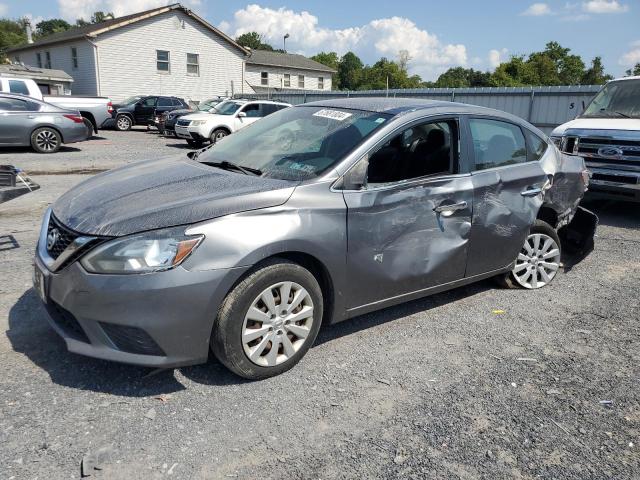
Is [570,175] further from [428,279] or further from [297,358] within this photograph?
[297,358]

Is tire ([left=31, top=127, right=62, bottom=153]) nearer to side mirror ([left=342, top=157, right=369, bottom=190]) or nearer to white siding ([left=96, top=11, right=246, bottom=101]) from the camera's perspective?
side mirror ([left=342, top=157, right=369, bottom=190])

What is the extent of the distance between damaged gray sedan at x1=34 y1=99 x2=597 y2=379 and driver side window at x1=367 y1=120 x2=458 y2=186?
1 cm

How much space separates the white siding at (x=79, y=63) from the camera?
27.3m

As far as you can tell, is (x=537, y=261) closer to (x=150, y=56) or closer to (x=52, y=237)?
(x=52, y=237)

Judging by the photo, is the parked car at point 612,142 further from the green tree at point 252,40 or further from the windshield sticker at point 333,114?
the green tree at point 252,40

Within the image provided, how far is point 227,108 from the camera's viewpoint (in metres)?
17.3

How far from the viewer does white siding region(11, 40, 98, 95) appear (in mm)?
27312

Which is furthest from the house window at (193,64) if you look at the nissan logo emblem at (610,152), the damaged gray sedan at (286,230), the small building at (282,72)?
the damaged gray sedan at (286,230)

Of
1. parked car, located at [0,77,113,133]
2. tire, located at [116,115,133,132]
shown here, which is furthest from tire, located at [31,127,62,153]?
tire, located at [116,115,133,132]

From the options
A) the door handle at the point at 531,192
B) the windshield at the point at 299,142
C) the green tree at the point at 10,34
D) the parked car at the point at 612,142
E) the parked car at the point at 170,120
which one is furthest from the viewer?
the green tree at the point at 10,34

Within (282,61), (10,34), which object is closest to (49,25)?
(10,34)

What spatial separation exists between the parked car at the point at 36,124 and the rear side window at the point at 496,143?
1239cm

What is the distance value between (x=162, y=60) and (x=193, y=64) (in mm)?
1888

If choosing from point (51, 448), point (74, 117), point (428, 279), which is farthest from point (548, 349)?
point (74, 117)
